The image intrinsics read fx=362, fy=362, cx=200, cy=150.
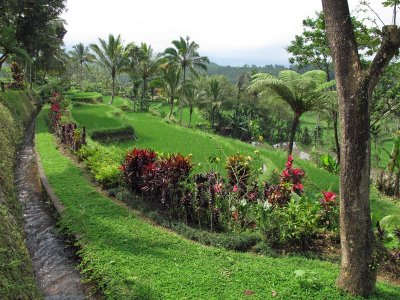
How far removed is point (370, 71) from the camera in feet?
13.3

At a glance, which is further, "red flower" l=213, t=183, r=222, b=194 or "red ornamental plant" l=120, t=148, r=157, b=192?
"red ornamental plant" l=120, t=148, r=157, b=192

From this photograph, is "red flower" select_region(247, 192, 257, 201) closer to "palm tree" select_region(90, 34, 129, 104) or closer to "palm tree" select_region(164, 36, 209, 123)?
"palm tree" select_region(164, 36, 209, 123)

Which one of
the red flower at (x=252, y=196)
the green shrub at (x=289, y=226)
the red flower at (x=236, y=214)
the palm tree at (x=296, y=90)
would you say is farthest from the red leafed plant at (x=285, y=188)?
the palm tree at (x=296, y=90)

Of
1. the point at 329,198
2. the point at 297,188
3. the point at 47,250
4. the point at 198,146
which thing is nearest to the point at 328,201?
the point at 329,198

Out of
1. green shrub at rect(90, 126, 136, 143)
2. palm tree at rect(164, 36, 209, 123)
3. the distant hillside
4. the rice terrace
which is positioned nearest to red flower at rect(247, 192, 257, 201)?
the rice terrace

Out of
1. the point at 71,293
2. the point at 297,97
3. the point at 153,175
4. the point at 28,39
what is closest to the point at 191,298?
the point at 71,293

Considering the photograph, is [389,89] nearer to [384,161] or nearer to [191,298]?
[191,298]

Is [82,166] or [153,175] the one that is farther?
[82,166]

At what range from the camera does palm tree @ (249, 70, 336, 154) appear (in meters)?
10.4

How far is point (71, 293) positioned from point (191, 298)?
1.98m

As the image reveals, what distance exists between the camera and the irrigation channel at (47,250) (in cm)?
561

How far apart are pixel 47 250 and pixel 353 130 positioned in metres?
5.74

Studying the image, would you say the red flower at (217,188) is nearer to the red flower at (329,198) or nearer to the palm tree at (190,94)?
the red flower at (329,198)

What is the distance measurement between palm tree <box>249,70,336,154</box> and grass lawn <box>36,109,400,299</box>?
5.61m
